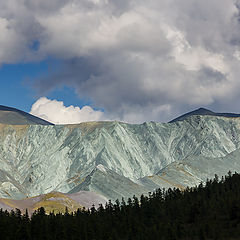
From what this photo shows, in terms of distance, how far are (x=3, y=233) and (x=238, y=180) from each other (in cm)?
7705

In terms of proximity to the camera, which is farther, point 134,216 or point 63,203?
point 63,203

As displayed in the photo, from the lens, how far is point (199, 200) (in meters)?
127

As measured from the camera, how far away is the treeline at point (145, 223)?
333ft

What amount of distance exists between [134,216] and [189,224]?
16182mm

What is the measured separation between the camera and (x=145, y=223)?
12175cm

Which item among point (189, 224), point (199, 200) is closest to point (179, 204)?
point (199, 200)

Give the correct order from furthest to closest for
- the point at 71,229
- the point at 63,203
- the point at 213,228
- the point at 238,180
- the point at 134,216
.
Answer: the point at 63,203
the point at 238,180
the point at 134,216
the point at 71,229
the point at 213,228

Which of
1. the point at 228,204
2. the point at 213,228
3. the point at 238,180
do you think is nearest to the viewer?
the point at 213,228

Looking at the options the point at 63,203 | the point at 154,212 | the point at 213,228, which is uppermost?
the point at 63,203

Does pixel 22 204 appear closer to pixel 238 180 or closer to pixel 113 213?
pixel 113 213

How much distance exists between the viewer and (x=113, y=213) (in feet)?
431

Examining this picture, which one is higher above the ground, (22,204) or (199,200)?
(22,204)

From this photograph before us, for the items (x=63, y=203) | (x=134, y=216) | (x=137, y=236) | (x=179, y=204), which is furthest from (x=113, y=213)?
(x=63, y=203)

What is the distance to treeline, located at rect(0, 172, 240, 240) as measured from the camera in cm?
10156
